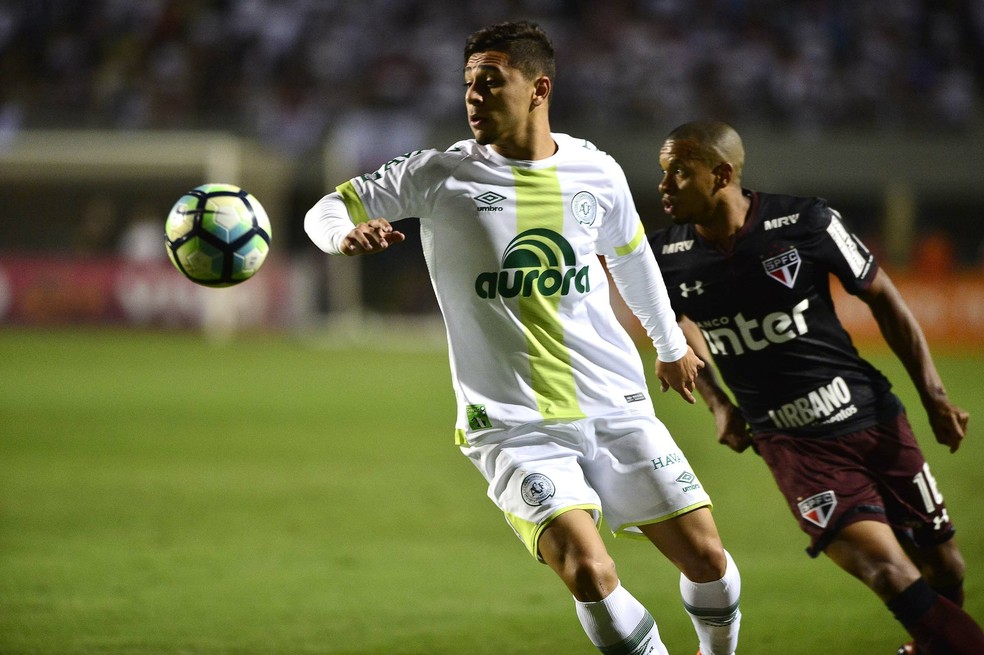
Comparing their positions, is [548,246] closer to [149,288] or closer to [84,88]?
[149,288]

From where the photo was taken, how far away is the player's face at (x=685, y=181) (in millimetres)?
4879

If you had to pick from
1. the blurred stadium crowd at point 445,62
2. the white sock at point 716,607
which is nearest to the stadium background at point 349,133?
A: the blurred stadium crowd at point 445,62

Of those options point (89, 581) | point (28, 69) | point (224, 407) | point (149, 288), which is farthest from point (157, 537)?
point (28, 69)

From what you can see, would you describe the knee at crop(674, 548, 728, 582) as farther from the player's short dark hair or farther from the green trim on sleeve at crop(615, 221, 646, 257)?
the player's short dark hair

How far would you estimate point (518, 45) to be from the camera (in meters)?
4.40

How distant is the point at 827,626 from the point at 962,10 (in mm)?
25487

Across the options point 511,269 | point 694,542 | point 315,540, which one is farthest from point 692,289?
point 315,540

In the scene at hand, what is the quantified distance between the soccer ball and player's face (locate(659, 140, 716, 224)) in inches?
66.1

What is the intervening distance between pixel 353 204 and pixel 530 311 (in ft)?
2.48

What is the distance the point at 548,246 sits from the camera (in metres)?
4.35

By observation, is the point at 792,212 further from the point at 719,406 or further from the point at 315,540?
the point at 315,540

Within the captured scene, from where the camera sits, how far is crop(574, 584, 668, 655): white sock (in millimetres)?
4102

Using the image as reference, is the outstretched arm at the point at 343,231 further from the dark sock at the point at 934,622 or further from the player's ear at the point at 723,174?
the dark sock at the point at 934,622

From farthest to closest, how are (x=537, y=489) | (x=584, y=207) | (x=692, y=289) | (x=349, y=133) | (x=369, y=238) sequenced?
(x=349, y=133) → (x=692, y=289) → (x=584, y=207) → (x=537, y=489) → (x=369, y=238)
